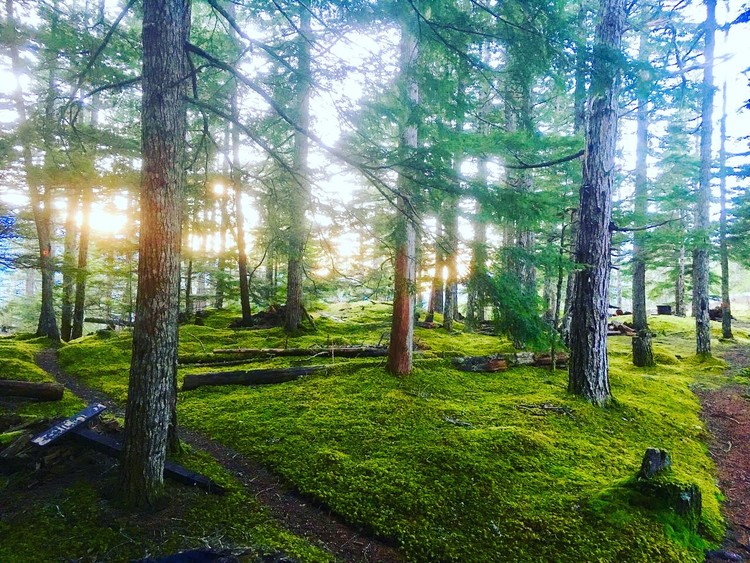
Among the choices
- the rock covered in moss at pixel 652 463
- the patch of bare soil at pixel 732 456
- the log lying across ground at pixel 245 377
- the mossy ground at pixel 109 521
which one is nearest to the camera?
the mossy ground at pixel 109 521

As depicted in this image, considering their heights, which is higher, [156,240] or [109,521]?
[156,240]

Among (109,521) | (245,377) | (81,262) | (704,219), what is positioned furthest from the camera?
(704,219)

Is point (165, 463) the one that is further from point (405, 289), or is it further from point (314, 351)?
point (314, 351)

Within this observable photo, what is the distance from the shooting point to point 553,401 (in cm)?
671

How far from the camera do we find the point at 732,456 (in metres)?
5.72

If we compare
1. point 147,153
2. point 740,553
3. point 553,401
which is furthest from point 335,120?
point 740,553

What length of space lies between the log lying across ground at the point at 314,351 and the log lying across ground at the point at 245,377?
1.58m

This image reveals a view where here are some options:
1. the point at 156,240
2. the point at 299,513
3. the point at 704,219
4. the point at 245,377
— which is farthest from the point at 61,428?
the point at 704,219

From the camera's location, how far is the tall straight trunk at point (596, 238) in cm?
671

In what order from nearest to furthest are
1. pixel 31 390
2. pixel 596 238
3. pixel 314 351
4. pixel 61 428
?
pixel 61 428, pixel 31 390, pixel 596 238, pixel 314 351

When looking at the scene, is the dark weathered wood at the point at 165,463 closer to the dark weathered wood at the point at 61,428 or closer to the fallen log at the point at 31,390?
the dark weathered wood at the point at 61,428

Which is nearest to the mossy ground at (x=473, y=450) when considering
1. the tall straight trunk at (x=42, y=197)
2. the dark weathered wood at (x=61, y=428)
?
the dark weathered wood at (x=61, y=428)

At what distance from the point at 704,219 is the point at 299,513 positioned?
16477 mm

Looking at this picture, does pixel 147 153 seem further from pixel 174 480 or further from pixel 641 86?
pixel 641 86
